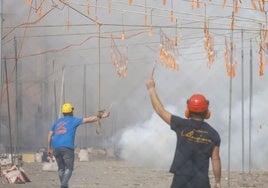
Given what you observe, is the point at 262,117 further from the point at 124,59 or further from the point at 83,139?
the point at 83,139

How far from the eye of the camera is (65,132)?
958 centimetres

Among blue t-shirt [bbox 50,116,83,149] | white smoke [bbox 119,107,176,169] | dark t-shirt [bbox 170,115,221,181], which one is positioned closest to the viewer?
dark t-shirt [bbox 170,115,221,181]

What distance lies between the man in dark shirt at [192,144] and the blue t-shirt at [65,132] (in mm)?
4055

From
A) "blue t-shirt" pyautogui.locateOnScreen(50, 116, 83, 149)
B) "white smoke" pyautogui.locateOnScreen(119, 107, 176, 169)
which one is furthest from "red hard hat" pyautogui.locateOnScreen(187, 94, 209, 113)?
"white smoke" pyautogui.locateOnScreen(119, 107, 176, 169)

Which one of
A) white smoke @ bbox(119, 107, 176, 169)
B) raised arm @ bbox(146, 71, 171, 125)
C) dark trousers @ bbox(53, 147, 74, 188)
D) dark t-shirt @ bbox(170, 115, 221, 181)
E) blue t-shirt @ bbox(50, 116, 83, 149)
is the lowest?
white smoke @ bbox(119, 107, 176, 169)

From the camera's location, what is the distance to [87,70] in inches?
1158

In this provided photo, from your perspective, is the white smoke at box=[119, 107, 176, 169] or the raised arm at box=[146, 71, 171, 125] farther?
the white smoke at box=[119, 107, 176, 169]

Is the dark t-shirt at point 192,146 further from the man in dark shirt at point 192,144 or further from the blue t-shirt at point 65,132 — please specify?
the blue t-shirt at point 65,132

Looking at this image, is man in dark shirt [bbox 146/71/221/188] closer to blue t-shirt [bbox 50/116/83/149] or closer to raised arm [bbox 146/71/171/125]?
raised arm [bbox 146/71/171/125]

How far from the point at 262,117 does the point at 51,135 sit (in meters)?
17.8

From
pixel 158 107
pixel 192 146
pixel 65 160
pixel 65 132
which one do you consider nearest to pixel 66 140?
pixel 65 132

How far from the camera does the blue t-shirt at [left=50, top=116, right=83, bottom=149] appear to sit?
9.57 m

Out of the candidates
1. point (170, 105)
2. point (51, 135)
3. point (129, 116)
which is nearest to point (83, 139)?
point (129, 116)

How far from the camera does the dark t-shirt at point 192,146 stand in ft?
18.4
